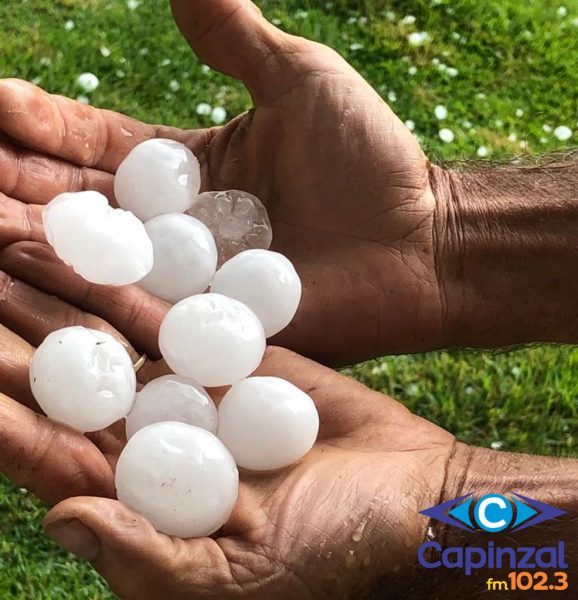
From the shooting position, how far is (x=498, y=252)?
1494 millimetres

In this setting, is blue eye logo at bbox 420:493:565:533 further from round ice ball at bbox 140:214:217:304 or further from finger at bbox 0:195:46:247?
finger at bbox 0:195:46:247

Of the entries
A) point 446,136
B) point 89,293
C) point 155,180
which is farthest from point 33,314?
point 446,136

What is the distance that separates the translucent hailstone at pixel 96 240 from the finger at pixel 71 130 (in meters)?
0.24

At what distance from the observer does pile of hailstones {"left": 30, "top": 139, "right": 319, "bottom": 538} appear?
39.8 inches

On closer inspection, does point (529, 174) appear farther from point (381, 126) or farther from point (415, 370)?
point (415, 370)

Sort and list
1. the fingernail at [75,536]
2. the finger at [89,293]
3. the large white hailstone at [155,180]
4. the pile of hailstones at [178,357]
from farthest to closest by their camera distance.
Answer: the large white hailstone at [155,180], the finger at [89,293], the pile of hailstones at [178,357], the fingernail at [75,536]

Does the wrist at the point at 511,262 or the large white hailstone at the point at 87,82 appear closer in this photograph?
the wrist at the point at 511,262

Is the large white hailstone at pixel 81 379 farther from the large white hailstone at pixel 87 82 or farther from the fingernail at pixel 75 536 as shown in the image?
the large white hailstone at pixel 87 82

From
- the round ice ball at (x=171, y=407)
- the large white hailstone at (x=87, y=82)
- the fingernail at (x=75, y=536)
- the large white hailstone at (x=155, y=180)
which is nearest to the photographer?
the fingernail at (x=75, y=536)

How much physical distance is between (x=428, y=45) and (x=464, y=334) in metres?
1.41

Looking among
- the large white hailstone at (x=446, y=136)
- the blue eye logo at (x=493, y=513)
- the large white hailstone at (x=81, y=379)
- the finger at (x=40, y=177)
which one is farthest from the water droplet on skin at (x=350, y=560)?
the large white hailstone at (x=446, y=136)

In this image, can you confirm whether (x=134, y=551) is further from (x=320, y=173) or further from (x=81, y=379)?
(x=320, y=173)

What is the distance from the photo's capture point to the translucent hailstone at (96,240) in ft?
3.91

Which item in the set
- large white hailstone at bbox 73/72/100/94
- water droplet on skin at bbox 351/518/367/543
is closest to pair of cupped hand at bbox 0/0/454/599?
water droplet on skin at bbox 351/518/367/543
